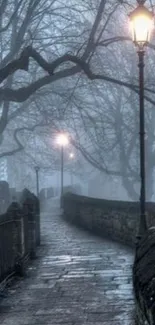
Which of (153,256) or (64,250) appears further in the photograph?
(64,250)

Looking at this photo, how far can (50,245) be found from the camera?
16625 mm

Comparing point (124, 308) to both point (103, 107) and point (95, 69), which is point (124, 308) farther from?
point (103, 107)

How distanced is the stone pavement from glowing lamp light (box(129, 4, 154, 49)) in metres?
4.75

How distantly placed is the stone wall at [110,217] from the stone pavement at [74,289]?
2.26 ft

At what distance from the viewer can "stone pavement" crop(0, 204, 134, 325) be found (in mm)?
7809

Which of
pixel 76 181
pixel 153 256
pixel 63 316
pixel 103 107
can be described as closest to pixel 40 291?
pixel 63 316

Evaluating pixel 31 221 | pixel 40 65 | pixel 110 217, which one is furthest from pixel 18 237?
pixel 110 217

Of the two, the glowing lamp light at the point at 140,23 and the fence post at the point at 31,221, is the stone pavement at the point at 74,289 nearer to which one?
the fence post at the point at 31,221

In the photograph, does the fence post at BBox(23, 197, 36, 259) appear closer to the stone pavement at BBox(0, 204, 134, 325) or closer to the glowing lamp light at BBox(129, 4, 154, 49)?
the stone pavement at BBox(0, 204, 134, 325)

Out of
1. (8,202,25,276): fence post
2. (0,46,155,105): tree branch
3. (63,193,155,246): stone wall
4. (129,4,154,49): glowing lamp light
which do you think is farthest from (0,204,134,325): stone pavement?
(0,46,155,105): tree branch

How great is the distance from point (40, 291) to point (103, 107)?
84.9ft

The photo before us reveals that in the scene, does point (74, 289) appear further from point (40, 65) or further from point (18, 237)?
point (40, 65)

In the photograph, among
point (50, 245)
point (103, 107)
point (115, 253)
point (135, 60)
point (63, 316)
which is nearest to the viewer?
point (63, 316)

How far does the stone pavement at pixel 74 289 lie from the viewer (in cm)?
781
